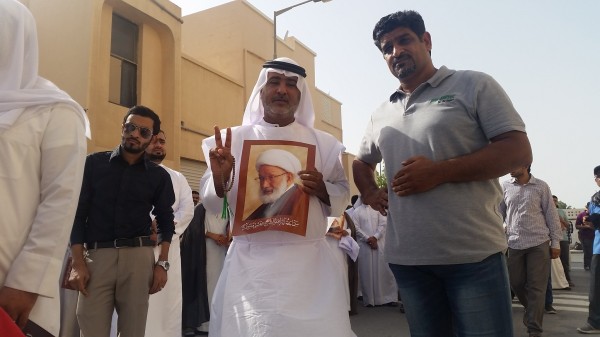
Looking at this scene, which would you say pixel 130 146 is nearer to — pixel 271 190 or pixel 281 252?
pixel 271 190

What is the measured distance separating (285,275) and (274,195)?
452mm

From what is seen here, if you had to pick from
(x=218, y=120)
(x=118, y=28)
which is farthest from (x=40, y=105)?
(x=218, y=120)

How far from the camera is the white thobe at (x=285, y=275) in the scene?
256 centimetres

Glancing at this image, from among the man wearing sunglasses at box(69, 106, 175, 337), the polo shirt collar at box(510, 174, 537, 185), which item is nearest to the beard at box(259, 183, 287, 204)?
the man wearing sunglasses at box(69, 106, 175, 337)

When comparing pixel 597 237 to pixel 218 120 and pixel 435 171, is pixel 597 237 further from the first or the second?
pixel 218 120

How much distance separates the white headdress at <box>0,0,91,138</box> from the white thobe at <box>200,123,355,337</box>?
1186mm

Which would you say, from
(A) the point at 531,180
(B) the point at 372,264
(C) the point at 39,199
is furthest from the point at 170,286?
(B) the point at 372,264

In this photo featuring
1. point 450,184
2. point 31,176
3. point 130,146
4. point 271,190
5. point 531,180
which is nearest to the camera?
point 31,176

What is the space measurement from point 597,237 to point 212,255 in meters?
4.82

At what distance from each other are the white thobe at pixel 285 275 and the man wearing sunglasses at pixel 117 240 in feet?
2.14

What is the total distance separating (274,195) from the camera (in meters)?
2.76

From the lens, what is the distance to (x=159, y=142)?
4742 mm

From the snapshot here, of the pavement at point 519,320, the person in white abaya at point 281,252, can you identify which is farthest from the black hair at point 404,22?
A: the pavement at point 519,320

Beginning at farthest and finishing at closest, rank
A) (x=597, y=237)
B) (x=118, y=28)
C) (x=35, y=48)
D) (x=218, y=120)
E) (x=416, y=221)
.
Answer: (x=218, y=120)
(x=118, y=28)
(x=597, y=237)
(x=416, y=221)
(x=35, y=48)
